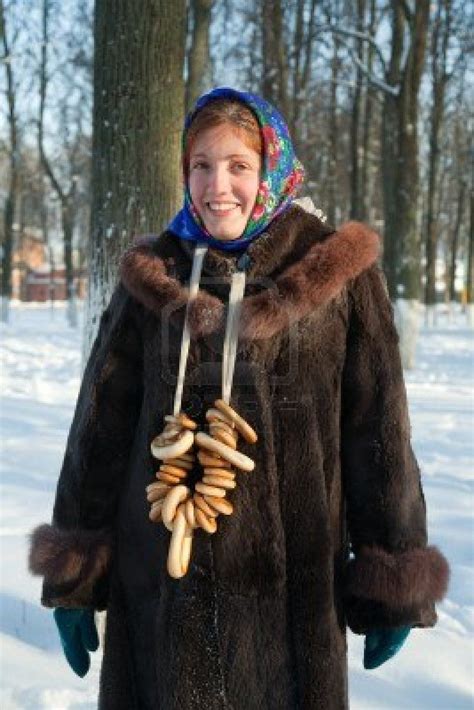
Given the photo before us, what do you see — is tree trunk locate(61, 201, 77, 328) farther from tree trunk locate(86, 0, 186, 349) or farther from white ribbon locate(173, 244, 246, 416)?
white ribbon locate(173, 244, 246, 416)

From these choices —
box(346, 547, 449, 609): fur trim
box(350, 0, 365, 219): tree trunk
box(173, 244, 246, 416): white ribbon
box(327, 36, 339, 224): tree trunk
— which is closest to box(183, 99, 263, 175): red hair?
box(173, 244, 246, 416): white ribbon

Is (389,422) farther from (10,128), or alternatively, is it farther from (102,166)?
(10,128)

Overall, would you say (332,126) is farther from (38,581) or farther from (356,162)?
(38,581)

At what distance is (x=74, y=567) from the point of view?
1919 mm

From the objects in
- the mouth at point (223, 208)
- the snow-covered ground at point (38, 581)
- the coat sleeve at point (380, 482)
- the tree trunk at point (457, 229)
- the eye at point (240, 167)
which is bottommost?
the snow-covered ground at point (38, 581)

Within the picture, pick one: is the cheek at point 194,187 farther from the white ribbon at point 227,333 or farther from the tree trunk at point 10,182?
the tree trunk at point 10,182

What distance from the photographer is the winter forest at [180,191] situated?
3406 mm

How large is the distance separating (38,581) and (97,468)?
2290 millimetres

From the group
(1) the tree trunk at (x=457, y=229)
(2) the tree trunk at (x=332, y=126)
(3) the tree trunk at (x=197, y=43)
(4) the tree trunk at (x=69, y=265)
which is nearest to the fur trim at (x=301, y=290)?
(3) the tree trunk at (x=197, y=43)

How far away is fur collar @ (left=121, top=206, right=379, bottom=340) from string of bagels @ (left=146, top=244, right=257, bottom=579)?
0.03 metres

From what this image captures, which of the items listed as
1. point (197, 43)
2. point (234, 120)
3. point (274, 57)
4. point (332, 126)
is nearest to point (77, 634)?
point (234, 120)

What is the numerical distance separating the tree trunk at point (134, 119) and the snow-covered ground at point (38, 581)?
154 centimetres

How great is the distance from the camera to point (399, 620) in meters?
1.76

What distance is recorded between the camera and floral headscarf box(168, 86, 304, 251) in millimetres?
1804
